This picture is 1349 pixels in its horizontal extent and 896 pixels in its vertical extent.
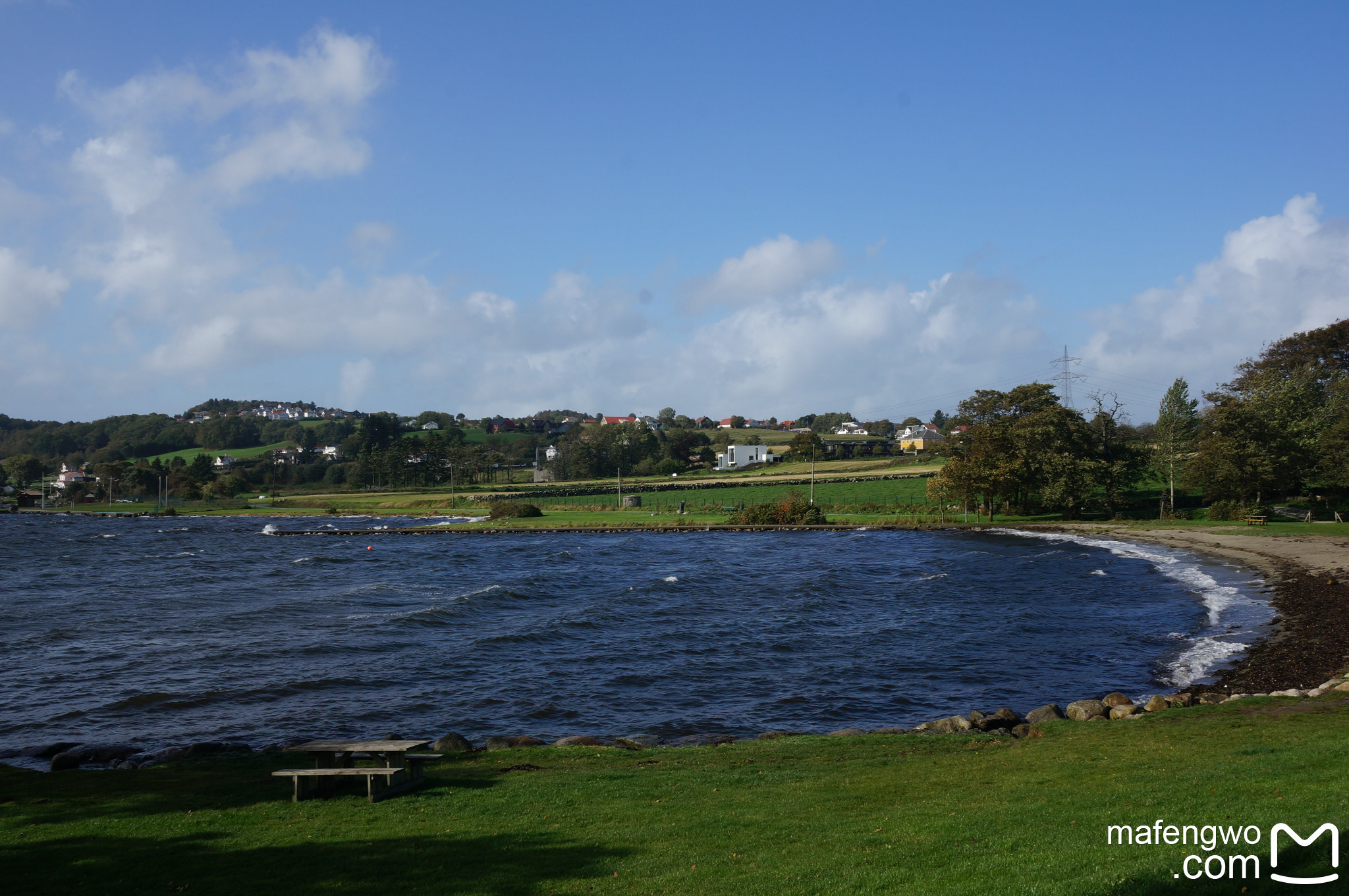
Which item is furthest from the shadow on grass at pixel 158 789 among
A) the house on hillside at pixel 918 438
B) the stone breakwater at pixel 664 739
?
the house on hillside at pixel 918 438

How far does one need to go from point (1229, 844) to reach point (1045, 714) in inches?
400

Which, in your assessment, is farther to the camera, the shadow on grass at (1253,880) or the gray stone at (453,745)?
the gray stone at (453,745)

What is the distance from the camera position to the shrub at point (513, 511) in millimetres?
92312

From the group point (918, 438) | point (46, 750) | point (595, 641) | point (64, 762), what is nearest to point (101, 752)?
point (64, 762)

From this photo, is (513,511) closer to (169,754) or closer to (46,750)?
(46,750)

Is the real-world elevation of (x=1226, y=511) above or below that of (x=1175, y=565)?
above

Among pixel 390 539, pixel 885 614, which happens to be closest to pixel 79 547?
pixel 390 539

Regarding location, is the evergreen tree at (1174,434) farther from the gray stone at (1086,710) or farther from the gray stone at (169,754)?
the gray stone at (169,754)

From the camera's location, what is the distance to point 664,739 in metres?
17.1

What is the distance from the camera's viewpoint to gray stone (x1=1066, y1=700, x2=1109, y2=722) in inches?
659

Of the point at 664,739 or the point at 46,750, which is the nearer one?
the point at 46,750

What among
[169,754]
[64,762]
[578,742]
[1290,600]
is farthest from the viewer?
[1290,600]

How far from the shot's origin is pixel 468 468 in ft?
476

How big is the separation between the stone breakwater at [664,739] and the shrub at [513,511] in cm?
7481
